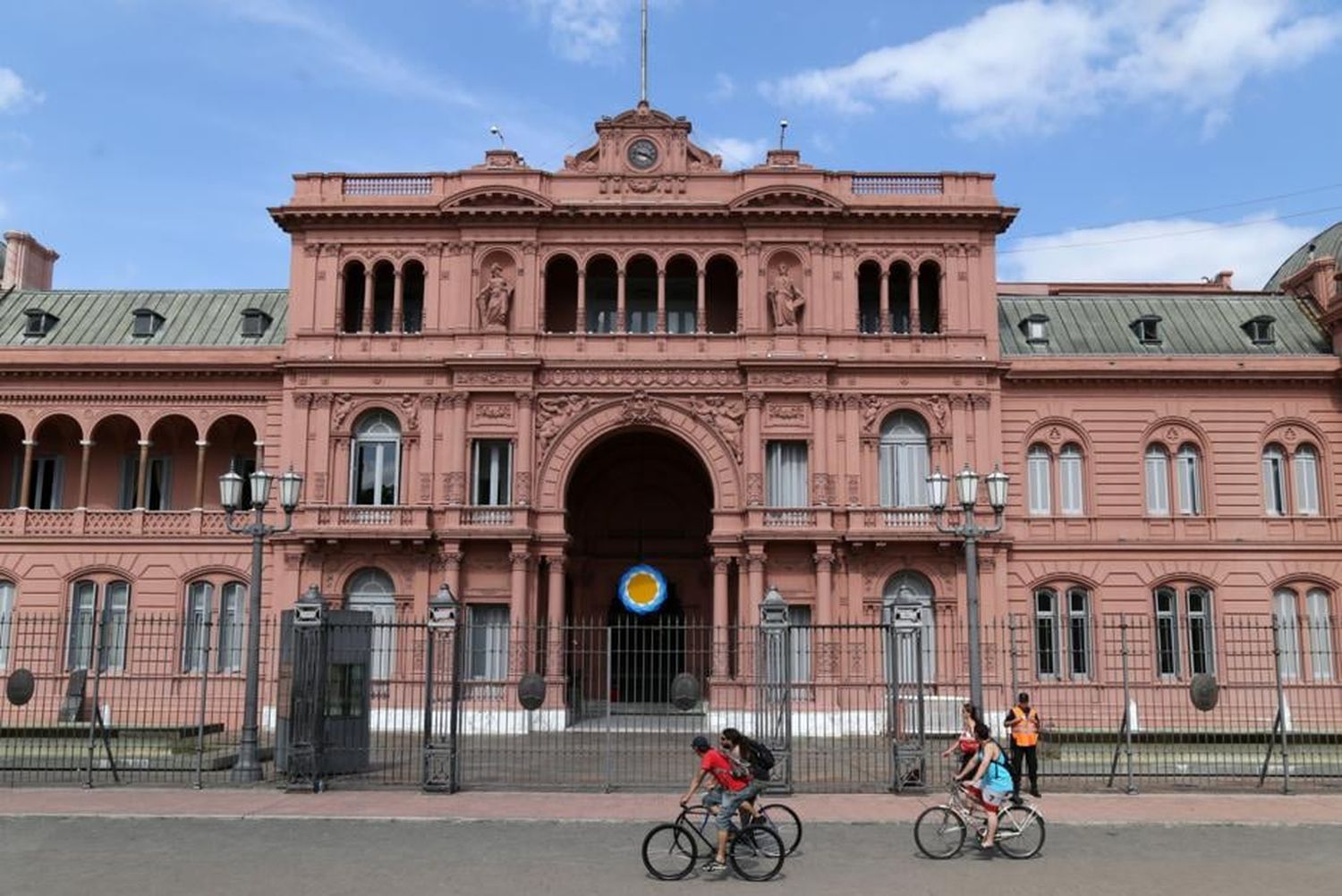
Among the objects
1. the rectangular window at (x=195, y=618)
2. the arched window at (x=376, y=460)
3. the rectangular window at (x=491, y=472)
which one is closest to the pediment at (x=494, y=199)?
the arched window at (x=376, y=460)

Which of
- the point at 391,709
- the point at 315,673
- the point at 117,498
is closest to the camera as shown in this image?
the point at 315,673

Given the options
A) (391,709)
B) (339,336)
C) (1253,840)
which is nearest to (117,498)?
(339,336)

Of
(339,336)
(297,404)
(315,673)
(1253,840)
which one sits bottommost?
(1253,840)

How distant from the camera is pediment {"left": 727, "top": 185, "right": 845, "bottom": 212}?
119 ft

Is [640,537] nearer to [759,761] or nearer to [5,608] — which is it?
[5,608]

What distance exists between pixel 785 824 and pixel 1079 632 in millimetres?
22754

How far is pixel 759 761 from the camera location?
48.9 ft

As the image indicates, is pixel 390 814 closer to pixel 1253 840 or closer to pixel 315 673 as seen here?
pixel 315 673

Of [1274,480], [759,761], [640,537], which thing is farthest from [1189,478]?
[759,761]

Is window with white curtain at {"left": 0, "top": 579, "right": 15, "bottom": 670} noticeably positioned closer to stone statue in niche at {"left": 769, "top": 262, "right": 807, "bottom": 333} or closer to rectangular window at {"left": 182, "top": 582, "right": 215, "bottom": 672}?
rectangular window at {"left": 182, "top": 582, "right": 215, "bottom": 672}

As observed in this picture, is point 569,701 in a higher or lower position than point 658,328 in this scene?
lower

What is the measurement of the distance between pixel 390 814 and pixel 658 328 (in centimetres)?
2083

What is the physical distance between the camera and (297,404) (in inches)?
1427

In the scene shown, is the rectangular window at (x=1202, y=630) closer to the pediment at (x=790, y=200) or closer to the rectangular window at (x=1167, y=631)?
the rectangular window at (x=1167, y=631)
